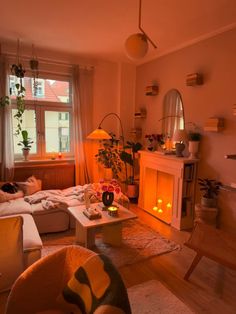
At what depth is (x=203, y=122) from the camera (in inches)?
125

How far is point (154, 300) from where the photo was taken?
189 cm

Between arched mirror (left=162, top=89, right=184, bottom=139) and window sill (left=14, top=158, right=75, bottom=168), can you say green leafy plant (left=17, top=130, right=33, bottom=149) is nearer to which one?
window sill (left=14, top=158, right=75, bottom=168)

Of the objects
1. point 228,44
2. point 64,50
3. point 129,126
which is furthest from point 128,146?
point 228,44

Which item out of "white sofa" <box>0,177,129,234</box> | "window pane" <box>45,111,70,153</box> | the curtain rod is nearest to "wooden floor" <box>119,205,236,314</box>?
"white sofa" <box>0,177,129,234</box>

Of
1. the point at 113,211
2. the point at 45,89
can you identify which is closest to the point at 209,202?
the point at 113,211

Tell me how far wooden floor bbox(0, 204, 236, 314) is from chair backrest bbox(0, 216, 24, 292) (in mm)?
213

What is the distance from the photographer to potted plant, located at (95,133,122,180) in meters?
4.24

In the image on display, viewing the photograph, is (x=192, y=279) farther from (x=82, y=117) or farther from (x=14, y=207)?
(x=82, y=117)

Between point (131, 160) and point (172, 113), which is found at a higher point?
point (172, 113)

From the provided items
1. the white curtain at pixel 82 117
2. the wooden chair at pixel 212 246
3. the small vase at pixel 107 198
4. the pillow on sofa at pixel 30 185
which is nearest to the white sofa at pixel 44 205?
the pillow on sofa at pixel 30 185

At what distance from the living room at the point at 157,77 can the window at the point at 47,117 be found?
181 mm

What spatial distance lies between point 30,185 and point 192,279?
2538 mm

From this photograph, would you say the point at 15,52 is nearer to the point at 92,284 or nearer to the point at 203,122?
the point at 203,122

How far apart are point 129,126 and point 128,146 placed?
0.53m
